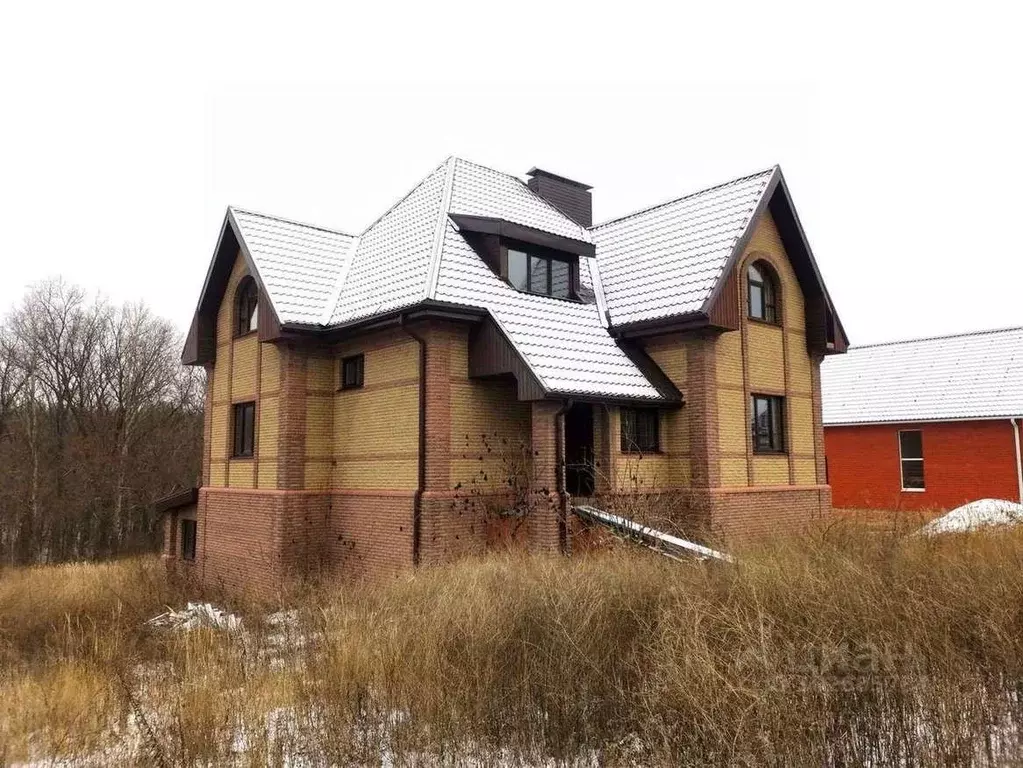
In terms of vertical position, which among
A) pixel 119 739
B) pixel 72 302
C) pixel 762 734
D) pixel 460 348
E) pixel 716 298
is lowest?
pixel 119 739

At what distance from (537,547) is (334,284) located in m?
7.88

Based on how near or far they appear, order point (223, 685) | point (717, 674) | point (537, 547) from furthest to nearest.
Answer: point (537, 547) < point (223, 685) < point (717, 674)

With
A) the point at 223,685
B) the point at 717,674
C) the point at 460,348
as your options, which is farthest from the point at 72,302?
the point at 717,674

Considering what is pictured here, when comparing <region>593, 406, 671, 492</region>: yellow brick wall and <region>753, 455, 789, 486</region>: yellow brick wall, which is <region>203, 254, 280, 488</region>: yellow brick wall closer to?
<region>593, 406, 671, 492</region>: yellow brick wall

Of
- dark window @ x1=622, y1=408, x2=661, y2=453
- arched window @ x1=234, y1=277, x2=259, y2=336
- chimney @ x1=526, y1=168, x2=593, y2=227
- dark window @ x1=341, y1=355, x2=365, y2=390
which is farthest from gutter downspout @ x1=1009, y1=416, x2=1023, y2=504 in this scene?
arched window @ x1=234, y1=277, x2=259, y2=336

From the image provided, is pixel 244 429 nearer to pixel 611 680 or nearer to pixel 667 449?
pixel 667 449

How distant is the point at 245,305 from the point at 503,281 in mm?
6848

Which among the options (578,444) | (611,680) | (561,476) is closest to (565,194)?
(578,444)

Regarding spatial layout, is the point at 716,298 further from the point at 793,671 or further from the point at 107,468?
the point at 107,468

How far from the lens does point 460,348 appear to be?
568 inches

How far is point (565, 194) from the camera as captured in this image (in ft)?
68.5

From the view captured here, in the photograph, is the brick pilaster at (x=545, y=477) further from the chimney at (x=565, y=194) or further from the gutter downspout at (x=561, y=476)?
the chimney at (x=565, y=194)

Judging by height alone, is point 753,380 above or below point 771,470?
above

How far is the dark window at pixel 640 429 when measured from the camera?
15.1m
